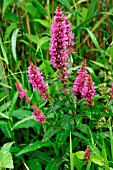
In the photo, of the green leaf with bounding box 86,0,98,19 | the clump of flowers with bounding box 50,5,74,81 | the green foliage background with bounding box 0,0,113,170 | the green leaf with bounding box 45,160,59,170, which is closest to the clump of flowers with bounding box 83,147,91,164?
the green foliage background with bounding box 0,0,113,170

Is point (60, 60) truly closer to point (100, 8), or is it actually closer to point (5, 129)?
point (5, 129)

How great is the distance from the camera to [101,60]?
250 cm

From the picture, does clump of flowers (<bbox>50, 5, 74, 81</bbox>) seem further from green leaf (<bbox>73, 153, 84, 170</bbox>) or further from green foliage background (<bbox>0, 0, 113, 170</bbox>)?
green leaf (<bbox>73, 153, 84, 170</bbox>)

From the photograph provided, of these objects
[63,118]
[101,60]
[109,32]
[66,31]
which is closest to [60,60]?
[66,31]

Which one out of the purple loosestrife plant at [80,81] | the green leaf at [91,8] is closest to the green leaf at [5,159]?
the purple loosestrife plant at [80,81]

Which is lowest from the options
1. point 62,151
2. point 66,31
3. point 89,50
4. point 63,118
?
point 62,151

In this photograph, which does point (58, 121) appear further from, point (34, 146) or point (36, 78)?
point (36, 78)

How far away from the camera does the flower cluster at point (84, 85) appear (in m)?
1.68

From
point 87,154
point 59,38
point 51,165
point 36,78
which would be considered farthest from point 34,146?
point 59,38

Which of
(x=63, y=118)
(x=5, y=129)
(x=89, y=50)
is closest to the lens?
(x=63, y=118)

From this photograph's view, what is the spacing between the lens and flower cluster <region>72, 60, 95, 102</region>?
1683 mm

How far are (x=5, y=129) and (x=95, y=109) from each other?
60 centimetres

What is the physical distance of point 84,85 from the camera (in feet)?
5.64

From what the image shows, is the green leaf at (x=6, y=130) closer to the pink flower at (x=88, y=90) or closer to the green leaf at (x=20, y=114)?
the green leaf at (x=20, y=114)
